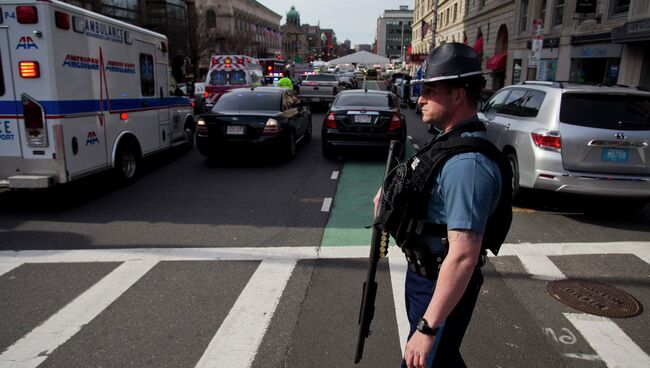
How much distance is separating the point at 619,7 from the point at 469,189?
19.3 meters

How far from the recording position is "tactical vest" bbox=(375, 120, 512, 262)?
1.82 metres

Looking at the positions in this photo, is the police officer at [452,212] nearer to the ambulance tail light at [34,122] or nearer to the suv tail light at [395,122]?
the ambulance tail light at [34,122]

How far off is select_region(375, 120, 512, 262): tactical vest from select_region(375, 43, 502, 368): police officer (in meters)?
0.02

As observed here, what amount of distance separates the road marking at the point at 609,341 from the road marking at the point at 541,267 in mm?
810

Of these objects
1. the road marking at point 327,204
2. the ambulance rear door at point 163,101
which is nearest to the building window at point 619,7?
the road marking at point 327,204

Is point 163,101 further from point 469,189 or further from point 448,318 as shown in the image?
point 469,189

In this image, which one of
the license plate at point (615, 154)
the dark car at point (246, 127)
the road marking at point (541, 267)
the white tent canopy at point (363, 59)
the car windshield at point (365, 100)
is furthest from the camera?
the white tent canopy at point (363, 59)

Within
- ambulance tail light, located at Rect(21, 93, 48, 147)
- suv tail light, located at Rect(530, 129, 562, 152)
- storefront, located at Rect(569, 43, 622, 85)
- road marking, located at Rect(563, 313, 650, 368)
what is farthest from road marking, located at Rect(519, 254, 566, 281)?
storefront, located at Rect(569, 43, 622, 85)

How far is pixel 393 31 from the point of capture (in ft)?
501

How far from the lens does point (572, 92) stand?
6363mm

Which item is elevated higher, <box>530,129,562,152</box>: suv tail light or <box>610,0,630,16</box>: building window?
<box>610,0,630,16</box>: building window

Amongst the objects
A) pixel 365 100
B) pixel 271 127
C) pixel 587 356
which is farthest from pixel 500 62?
pixel 587 356

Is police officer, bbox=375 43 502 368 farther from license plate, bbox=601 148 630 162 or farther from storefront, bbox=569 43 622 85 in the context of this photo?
storefront, bbox=569 43 622 85

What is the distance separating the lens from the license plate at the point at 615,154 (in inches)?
235
